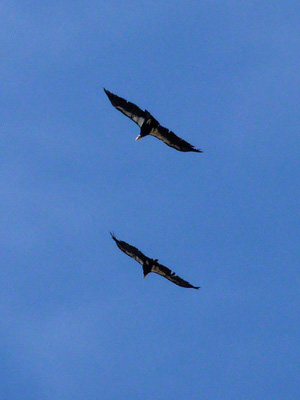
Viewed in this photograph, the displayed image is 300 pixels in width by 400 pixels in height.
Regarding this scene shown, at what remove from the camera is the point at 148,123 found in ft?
200

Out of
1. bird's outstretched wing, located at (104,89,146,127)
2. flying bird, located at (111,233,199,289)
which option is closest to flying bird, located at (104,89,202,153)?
bird's outstretched wing, located at (104,89,146,127)

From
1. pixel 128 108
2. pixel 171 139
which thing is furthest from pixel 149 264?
pixel 128 108

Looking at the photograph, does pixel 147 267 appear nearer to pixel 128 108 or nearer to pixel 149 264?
pixel 149 264

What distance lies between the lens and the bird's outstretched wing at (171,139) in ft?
197

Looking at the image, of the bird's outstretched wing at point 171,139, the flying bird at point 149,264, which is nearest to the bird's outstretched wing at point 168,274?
the flying bird at point 149,264

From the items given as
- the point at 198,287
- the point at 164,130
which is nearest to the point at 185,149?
the point at 164,130

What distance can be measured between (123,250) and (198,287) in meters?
9.08

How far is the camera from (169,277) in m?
69.6

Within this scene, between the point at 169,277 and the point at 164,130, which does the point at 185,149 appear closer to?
the point at 164,130

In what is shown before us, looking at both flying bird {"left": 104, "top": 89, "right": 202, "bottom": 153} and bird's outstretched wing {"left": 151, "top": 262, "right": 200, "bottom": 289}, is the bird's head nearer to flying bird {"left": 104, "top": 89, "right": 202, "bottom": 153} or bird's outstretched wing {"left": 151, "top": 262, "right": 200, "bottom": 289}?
bird's outstretched wing {"left": 151, "top": 262, "right": 200, "bottom": 289}

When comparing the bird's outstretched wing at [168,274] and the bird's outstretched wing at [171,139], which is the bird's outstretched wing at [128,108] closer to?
the bird's outstretched wing at [171,139]

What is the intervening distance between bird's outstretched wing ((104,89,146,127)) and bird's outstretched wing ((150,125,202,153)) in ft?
5.23

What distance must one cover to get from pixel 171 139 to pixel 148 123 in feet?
7.65

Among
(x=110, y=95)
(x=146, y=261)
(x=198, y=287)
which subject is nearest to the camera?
(x=110, y=95)
